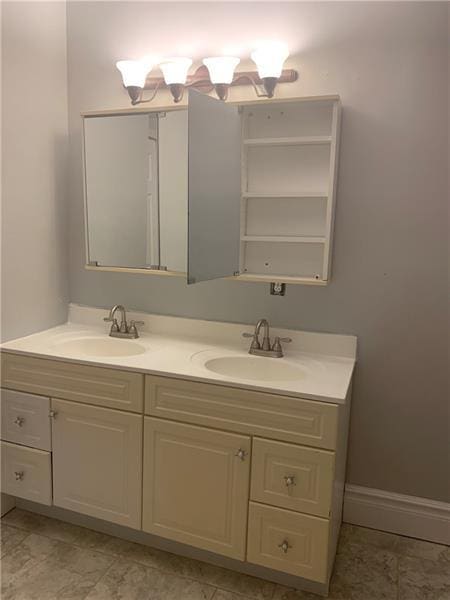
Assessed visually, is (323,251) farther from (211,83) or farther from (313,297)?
(211,83)

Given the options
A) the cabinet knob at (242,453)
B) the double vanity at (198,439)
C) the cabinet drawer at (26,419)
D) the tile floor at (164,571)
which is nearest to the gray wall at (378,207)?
the double vanity at (198,439)

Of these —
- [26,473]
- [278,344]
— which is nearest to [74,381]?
[26,473]

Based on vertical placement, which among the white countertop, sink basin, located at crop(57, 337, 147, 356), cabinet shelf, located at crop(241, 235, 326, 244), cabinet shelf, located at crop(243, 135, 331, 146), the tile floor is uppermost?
cabinet shelf, located at crop(243, 135, 331, 146)

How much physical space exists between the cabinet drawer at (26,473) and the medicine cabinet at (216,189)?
2.80ft

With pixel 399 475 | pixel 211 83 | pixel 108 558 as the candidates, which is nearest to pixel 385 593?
pixel 399 475

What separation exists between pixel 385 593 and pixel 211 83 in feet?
6.72

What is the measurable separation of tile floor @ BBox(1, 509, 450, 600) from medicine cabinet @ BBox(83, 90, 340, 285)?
109cm

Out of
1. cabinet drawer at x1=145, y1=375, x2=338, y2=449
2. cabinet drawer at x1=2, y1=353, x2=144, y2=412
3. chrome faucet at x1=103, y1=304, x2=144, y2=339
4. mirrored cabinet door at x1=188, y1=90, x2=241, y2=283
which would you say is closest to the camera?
cabinet drawer at x1=145, y1=375, x2=338, y2=449

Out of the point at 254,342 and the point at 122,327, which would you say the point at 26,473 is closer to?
the point at 122,327

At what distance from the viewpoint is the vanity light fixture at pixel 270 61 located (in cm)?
180

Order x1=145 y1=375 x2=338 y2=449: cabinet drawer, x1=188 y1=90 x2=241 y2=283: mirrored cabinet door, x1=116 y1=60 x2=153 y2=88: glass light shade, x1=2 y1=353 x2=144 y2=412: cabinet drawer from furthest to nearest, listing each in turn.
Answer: x1=116 y1=60 x2=153 y2=88: glass light shade → x1=2 y1=353 x2=144 y2=412: cabinet drawer → x1=188 y1=90 x2=241 y2=283: mirrored cabinet door → x1=145 y1=375 x2=338 y2=449: cabinet drawer

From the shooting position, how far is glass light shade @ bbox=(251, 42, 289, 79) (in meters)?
1.80

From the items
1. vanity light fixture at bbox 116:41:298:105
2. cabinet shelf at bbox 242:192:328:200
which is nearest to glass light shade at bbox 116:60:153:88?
vanity light fixture at bbox 116:41:298:105

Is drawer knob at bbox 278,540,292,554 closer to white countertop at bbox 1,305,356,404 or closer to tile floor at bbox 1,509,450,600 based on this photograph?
tile floor at bbox 1,509,450,600
